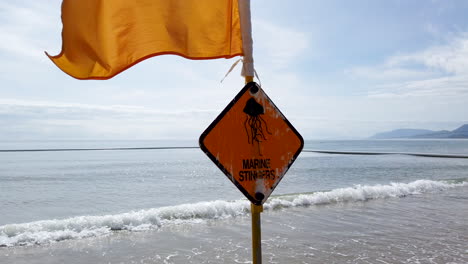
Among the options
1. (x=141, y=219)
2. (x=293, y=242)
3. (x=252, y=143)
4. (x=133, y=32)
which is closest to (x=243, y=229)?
(x=293, y=242)

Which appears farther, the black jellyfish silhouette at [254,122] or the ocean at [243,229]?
the ocean at [243,229]

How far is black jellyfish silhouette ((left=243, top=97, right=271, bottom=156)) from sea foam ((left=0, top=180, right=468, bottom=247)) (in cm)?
791

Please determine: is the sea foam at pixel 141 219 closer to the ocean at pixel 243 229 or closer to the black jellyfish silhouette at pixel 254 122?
the ocean at pixel 243 229

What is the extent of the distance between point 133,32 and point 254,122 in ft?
3.78

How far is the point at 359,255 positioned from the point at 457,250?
1.96 meters

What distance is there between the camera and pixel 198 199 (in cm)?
1686

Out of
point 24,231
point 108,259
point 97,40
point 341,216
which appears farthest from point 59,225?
point 97,40

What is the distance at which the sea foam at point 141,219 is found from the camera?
8961 millimetres

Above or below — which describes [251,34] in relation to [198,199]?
above

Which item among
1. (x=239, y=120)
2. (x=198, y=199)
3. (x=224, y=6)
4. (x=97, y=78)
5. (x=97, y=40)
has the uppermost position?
(x=224, y=6)

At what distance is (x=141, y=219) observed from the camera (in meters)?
10.3

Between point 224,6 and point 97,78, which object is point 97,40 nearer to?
point 97,78

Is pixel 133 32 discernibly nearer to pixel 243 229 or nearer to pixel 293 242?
pixel 293 242

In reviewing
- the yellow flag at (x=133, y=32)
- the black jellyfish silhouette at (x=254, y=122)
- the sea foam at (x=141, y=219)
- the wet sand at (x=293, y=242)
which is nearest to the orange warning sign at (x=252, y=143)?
the black jellyfish silhouette at (x=254, y=122)
